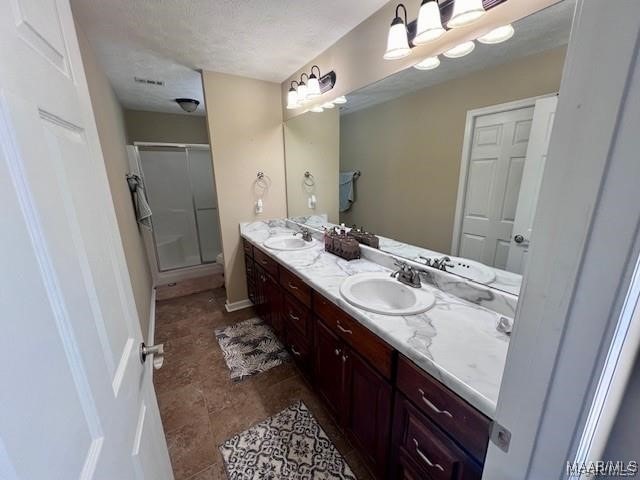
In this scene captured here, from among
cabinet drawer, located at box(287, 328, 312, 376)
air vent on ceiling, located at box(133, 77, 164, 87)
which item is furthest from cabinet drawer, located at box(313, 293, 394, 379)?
air vent on ceiling, located at box(133, 77, 164, 87)

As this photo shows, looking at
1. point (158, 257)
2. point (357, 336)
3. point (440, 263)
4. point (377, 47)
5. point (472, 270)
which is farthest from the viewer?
point (158, 257)

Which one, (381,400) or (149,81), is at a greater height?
(149,81)

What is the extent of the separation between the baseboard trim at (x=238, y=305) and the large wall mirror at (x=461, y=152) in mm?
1648

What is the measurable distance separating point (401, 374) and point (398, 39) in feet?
5.07

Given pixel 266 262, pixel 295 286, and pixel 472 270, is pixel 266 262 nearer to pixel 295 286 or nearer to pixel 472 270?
pixel 295 286

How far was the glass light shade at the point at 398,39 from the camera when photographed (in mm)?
1262

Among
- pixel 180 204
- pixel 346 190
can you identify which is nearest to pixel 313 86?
pixel 346 190

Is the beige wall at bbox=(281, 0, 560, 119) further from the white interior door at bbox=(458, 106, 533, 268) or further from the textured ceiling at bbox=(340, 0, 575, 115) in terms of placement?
the white interior door at bbox=(458, 106, 533, 268)

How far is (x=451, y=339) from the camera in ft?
3.13

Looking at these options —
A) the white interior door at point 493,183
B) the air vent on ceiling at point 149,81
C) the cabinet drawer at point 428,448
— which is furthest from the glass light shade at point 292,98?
the cabinet drawer at point 428,448

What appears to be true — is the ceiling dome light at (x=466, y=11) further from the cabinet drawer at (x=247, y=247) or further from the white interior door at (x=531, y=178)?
the cabinet drawer at (x=247, y=247)

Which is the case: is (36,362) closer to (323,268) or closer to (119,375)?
(119,375)

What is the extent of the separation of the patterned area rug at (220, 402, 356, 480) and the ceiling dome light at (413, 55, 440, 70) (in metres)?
2.09

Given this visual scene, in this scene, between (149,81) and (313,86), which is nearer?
(313,86)
